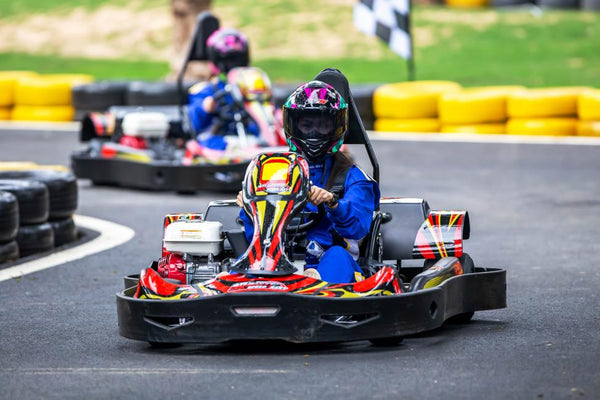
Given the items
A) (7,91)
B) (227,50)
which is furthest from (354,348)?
(7,91)

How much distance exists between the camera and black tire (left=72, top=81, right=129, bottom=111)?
1886 centimetres

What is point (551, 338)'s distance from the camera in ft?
21.2

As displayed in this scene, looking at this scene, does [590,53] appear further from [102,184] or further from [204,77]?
[102,184]

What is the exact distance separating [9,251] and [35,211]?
0.45 meters

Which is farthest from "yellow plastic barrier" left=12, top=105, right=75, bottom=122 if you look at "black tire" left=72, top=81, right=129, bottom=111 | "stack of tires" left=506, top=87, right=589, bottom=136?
"stack of tires" left=506, top=87, right=589, bottom=136

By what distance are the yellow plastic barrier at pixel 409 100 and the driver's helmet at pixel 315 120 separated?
415 inches

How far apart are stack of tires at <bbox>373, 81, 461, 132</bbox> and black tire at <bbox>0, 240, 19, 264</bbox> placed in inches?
350

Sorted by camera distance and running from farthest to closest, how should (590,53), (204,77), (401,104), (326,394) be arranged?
(590,53)
(204,77)
(401,104)
(326,394)

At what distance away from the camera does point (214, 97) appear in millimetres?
13320

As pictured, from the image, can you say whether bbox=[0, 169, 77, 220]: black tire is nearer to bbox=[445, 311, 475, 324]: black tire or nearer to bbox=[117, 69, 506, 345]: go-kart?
bbox=[117, 69, 506, 345]: go-kart

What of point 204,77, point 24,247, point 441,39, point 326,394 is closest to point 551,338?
point 326,394

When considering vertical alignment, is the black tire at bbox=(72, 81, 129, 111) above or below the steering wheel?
above

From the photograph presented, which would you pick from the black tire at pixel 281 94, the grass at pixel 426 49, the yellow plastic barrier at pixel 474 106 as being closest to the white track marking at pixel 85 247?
the black tire at pixel 281 94

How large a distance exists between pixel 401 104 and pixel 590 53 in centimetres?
737
